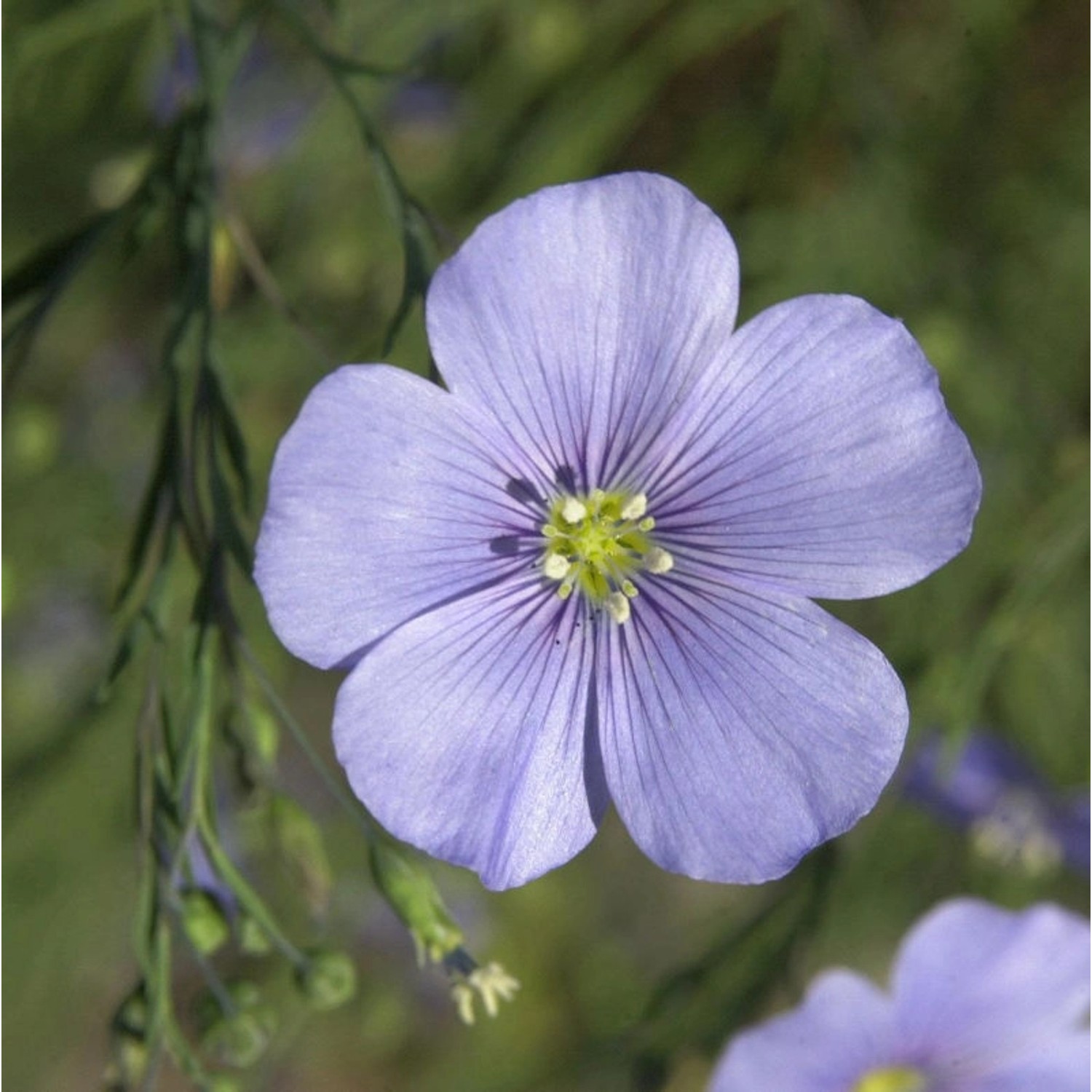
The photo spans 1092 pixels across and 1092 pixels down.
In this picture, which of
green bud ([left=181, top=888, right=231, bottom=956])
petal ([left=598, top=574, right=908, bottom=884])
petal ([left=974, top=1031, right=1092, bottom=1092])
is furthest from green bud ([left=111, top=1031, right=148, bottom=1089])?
petal ([left=974, top=1031, right=1092, bottom=1092])

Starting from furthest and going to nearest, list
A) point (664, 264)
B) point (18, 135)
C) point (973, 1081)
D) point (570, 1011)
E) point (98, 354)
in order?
point (570, 1011) < point (98, 354) < point (18, 135) < point (973, 1081) < point (664, 264)

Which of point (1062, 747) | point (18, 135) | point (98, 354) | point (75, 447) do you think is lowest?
point (1062, 747)

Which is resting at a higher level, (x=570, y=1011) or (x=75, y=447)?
(x=75, y=447)

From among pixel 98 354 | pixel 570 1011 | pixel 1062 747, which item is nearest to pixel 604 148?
pixel 98 354

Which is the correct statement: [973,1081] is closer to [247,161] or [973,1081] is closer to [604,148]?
[604,148]

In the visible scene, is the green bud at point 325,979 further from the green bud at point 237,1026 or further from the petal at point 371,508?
the petal at point 371,508

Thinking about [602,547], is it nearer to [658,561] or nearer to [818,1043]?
[658,561]

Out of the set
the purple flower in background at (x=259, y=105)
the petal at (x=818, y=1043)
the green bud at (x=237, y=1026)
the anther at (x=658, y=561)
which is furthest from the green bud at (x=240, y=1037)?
the purple flower in background at (x=259, y=105)

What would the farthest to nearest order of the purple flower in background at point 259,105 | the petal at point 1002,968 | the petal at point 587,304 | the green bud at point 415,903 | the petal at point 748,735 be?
1. the purple flower in background at point 259,105
2. the petal at point 1002,968
3. the green bud at point 415,903
4. the petal at point 748,735
5. the petal at point 587,304
